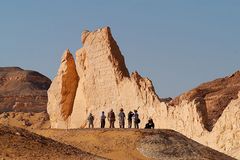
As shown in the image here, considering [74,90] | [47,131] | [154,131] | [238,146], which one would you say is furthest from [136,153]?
[74,90]

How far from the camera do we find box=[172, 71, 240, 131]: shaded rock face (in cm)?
8688

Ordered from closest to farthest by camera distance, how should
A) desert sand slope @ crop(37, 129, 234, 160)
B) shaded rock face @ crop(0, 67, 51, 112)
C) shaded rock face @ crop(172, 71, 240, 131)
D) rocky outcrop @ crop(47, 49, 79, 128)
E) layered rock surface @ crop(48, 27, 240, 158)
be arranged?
desert sand slope @ crop(37, 129, 234, 160) < layered rock surface @ crop(48, 27, 240, 158) < rocky outcrop @ crop(47, 49, 79, 128) < shaded rock face @ crop(172, 71, 240, 131) < shaded rock face @ crop(0, 67, 51, 112)

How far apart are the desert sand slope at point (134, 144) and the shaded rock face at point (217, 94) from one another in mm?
44334

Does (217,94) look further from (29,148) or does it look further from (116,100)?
(29,148)

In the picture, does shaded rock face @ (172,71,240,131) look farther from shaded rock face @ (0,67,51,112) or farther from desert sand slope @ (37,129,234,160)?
desert sand slope @ (37,129,234,160)

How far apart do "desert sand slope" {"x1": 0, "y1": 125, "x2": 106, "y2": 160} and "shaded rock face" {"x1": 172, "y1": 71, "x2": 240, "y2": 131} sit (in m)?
51.0

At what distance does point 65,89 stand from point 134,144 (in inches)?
944

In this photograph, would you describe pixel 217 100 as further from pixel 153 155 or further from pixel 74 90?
pixel 153 155

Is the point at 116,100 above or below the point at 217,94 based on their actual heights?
below

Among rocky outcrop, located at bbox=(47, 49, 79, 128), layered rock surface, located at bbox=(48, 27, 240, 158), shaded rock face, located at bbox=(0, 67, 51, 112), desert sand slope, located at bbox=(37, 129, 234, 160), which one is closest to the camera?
desert sand slope, located at bbox=(37, 129, 234, 160)

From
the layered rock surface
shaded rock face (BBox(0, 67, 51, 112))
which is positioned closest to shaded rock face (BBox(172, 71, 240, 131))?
the layered rock surface

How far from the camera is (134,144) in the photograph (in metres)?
33.7

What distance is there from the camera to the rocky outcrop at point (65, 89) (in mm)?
57094

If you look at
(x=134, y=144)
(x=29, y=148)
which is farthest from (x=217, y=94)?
(x=29, y=148)
